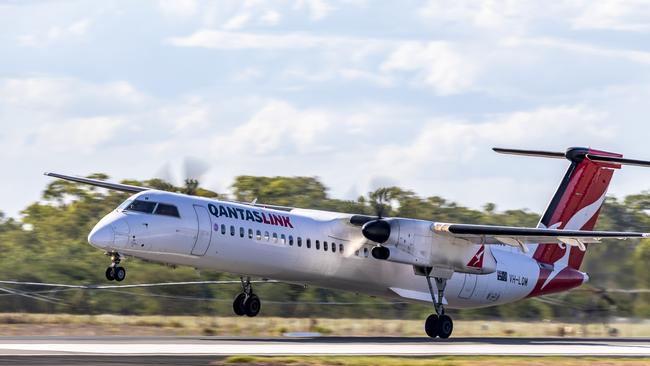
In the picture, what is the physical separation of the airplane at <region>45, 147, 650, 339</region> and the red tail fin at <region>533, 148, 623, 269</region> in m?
0.03

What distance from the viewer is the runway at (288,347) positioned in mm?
20570

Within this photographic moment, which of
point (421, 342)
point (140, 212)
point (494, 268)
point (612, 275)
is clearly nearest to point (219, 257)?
point (140, 212)

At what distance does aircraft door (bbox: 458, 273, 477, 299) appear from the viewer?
30.1 metres

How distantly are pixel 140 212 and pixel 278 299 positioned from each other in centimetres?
1242

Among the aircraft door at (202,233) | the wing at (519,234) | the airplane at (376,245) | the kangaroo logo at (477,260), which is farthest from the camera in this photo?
the kangaroo logo at (477,260)

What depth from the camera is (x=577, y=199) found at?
3219 cm

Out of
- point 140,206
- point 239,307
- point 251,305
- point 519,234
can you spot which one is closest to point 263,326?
point 251,305

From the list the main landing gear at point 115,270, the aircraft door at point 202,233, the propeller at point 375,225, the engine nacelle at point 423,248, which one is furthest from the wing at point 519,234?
the main landing gear at point 115,270

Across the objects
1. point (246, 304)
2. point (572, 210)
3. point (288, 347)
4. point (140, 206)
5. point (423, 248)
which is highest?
point (572, 210)

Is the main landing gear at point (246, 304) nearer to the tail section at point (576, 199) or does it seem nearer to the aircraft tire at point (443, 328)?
the aircraft tire at point (443, 328)

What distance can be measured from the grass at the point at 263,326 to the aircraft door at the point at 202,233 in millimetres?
3260

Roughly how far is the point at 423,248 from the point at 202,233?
232 inches

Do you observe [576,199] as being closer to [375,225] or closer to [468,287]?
[468,287]

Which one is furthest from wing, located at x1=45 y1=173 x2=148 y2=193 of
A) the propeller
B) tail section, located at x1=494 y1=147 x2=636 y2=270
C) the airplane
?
tail section, located at x1=494 y1=147 x2=636 y2=270
